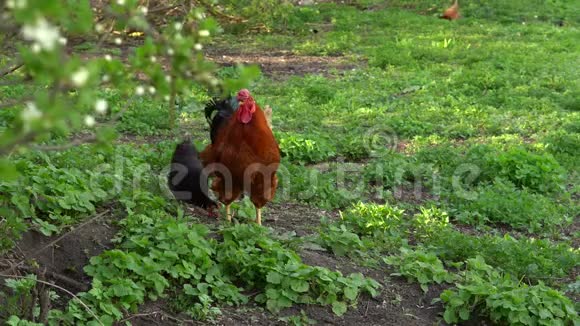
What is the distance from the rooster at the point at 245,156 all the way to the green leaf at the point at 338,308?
138 centimetres

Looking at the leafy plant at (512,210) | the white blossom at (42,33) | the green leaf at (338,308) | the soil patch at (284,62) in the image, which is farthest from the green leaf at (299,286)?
the soil patch at (284,62)

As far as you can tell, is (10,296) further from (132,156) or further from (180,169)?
(132,156)

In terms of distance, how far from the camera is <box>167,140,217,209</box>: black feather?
632 cm

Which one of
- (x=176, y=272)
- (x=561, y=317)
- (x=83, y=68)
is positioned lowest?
(x=561, y=317)

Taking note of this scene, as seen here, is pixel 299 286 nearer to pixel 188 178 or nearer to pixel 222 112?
pixel 188 178

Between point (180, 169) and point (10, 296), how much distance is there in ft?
7.23

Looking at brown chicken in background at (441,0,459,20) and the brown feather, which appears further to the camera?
brown chicken in background at (441,0,459,20)

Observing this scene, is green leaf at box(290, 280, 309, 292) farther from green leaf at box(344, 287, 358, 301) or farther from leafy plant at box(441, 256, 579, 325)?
leafy plant at box(441, 256, 579, 325)

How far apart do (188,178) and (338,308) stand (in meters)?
1.88

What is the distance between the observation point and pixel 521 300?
4863mm

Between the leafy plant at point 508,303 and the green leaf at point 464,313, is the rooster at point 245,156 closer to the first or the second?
the leafy plant at point 508,303

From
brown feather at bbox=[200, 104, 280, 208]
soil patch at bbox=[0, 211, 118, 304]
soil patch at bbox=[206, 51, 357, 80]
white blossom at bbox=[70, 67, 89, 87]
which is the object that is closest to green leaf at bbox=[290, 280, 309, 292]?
soil patch at bbox=[0, 211, 118, 304]

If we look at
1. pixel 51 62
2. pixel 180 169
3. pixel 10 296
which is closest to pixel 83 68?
pixel 51 62

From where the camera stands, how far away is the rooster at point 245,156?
5961mm
